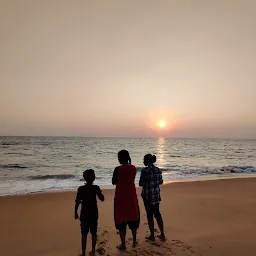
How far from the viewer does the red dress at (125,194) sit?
14.7 ft

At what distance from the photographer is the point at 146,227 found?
6191 mm

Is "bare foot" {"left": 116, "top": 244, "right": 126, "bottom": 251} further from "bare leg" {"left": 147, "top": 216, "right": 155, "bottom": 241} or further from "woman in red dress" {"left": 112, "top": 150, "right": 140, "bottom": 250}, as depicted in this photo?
"bare leg" {"left": 147, "top": 216, "right": 155, "bottom": 241}

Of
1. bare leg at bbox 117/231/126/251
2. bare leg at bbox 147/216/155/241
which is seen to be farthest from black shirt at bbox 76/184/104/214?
bare leg at bbox 147/216/155/241

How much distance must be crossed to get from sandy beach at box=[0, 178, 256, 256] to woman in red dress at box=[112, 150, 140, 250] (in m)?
0.64

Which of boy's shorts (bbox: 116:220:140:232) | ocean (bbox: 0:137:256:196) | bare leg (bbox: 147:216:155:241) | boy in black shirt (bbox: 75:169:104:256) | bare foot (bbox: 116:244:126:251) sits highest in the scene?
boy in black shirt (bbox: 75:169:104:256)

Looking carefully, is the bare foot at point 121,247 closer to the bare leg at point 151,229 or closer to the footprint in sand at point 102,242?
the footprint in sand at point 102,242

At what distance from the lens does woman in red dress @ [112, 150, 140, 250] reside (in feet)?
14.7

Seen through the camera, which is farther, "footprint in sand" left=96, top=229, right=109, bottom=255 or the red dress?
"footprint in sand" left=96, top=229, right=109, bottom=255

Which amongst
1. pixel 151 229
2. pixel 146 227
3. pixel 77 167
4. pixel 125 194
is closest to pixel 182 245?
pixel 151 229

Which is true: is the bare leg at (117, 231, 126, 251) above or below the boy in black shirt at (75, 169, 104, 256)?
below

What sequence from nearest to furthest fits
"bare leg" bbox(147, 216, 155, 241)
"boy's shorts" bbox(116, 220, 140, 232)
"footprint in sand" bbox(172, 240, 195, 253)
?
"boy's shorts" bbox(116, 220, 140, 232) → "footprint in sand" bbox(172, 240, 195, 253) → "bare leg" bbox(147, 216, 155, 241)

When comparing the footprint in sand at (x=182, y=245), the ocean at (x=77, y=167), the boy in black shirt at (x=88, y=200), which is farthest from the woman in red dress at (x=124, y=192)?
the ocean at (x=77, y=167)

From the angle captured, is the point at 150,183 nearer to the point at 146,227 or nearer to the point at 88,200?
the point at 88,200

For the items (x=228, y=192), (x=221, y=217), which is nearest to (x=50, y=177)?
(x=228, y=192)
